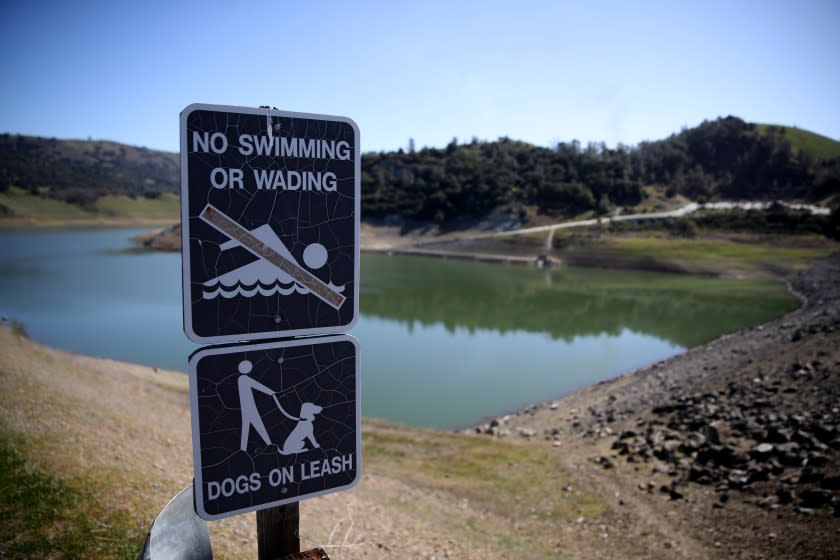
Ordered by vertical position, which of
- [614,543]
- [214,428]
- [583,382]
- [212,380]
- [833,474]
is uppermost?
[212,380]

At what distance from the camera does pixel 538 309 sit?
3278 centimetres

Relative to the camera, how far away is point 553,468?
9.41m

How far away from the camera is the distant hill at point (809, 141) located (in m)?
102

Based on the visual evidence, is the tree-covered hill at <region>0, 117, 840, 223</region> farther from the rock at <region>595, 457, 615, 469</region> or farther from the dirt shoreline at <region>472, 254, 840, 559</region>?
the rock at <region>595, 457, 615, 469</region>

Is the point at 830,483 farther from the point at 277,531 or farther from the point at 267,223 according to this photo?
the point at 267,223

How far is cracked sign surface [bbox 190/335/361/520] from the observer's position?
5.96 feet

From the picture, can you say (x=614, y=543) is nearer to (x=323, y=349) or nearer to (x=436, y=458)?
(x=436, y=458)

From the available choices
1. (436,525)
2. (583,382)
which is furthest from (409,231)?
(436,525)

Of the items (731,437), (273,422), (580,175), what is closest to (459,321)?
(731,437)

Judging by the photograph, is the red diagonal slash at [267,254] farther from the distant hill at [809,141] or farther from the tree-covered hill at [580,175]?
the distant hill at [809,141]

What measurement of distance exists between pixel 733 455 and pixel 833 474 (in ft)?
5.08

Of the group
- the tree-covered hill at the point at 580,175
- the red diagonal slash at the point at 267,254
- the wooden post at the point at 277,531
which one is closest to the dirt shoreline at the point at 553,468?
the wooden post at the point at 277,531

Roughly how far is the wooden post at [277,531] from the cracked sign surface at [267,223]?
719 millimetres

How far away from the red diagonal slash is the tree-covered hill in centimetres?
6904
